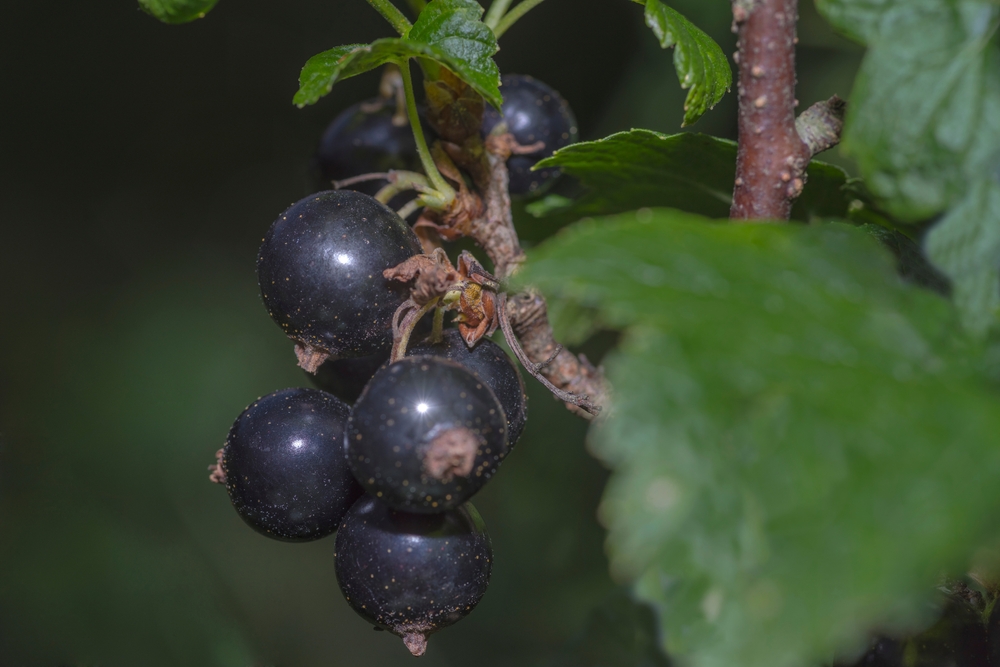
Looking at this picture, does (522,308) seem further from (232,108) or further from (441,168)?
(232,108)

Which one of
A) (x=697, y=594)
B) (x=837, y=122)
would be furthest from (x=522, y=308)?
(x=697, y=594)

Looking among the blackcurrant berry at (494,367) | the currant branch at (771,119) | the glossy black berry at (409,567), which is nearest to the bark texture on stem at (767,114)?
the currant branch at (771,119)

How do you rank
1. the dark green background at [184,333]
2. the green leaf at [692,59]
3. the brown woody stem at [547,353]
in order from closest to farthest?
1. the green leaf at [692,59]
2. the brown woody stem at [547,353]
3. the dark green background at [184,333]

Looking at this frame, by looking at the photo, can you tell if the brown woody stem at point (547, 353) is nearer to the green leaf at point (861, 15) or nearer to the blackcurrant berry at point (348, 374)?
the blackcurrant berry at point (348, 374)

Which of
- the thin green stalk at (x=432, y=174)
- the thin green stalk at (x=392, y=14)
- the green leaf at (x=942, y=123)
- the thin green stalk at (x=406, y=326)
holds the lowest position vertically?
the thin green stalk at (x=406, y=326)

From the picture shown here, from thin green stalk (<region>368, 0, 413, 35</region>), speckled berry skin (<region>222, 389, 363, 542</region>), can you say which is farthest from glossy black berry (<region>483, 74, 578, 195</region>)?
speckled berry skin (<region>222, 389, 363, 542</region>)
